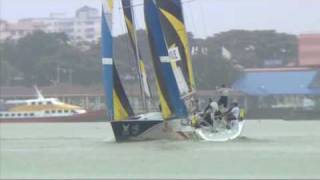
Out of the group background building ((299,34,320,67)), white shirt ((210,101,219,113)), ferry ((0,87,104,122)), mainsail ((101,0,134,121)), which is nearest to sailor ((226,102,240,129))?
white shirt ((210,101,219,113))

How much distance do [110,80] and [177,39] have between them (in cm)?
332

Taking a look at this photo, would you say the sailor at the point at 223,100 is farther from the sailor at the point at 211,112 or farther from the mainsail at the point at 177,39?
the mainsail at the point at 177,39

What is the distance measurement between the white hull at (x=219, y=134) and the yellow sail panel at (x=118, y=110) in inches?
103

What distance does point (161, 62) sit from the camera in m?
29.4

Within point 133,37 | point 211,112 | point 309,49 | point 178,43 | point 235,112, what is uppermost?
point 133,37

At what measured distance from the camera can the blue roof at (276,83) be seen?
324 feet

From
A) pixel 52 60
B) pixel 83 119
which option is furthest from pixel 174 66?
pixel 52 60

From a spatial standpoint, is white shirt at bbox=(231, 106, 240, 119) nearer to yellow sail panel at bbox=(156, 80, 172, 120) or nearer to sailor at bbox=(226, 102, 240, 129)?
sailor at bbox=(226, 102, 240, 129)

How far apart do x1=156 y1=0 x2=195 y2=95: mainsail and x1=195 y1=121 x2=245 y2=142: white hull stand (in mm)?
1890

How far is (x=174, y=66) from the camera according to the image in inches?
1177

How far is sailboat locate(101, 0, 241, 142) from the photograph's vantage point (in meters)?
28.2

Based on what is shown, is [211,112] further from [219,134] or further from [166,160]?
[166,160]

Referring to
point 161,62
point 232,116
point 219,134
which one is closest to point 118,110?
point 161,62

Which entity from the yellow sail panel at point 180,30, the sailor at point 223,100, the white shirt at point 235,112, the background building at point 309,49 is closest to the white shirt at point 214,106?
the sailor at point 223,100
